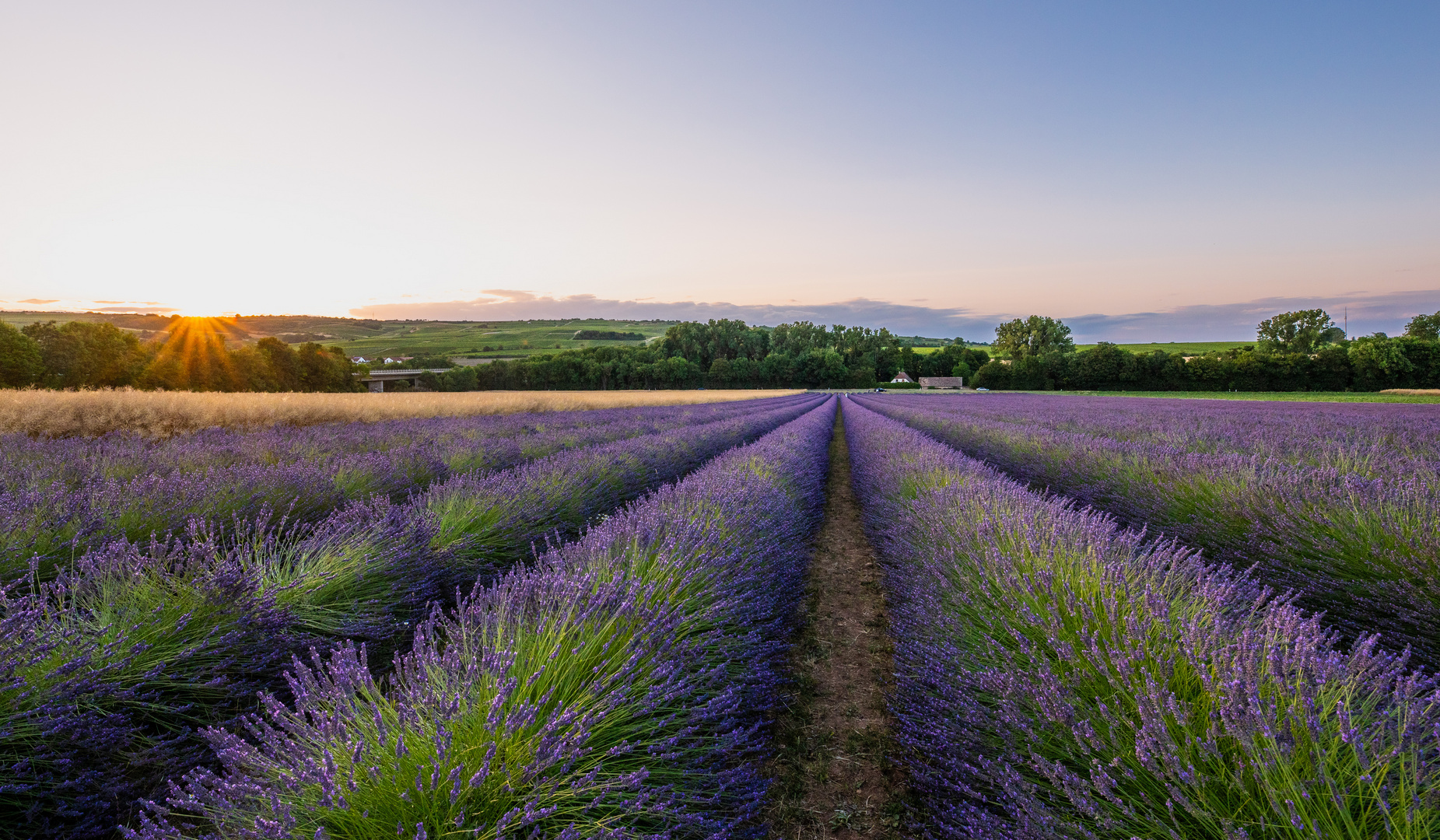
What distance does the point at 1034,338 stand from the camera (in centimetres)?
7875

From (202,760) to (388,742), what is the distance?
4.52 feet

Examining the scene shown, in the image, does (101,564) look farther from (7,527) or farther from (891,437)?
(891,437)

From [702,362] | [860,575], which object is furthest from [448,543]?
[702,362]

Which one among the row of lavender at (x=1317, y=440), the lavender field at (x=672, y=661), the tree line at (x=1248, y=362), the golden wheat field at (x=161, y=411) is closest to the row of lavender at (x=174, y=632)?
the lavender field at (x=672, y=661)

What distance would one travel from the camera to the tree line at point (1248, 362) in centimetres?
4350

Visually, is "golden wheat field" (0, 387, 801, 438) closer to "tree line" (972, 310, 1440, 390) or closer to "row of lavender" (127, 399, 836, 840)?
"row of lavender" (127, 399, 836, 840)

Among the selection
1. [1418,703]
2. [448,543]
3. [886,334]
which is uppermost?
[886,334]

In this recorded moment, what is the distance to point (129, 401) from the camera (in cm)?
817

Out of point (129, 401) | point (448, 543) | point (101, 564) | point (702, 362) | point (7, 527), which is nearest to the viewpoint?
point (101, 564)

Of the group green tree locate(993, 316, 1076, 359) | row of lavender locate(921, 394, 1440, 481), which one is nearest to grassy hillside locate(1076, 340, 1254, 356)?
green tree locate(993, 316, 1076, 359)

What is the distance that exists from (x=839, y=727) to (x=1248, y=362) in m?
69.6

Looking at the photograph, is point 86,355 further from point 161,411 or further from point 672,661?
point 672,661

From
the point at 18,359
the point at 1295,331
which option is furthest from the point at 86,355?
the point at 1295,331

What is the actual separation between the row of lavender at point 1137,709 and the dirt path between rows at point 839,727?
0.20 m
